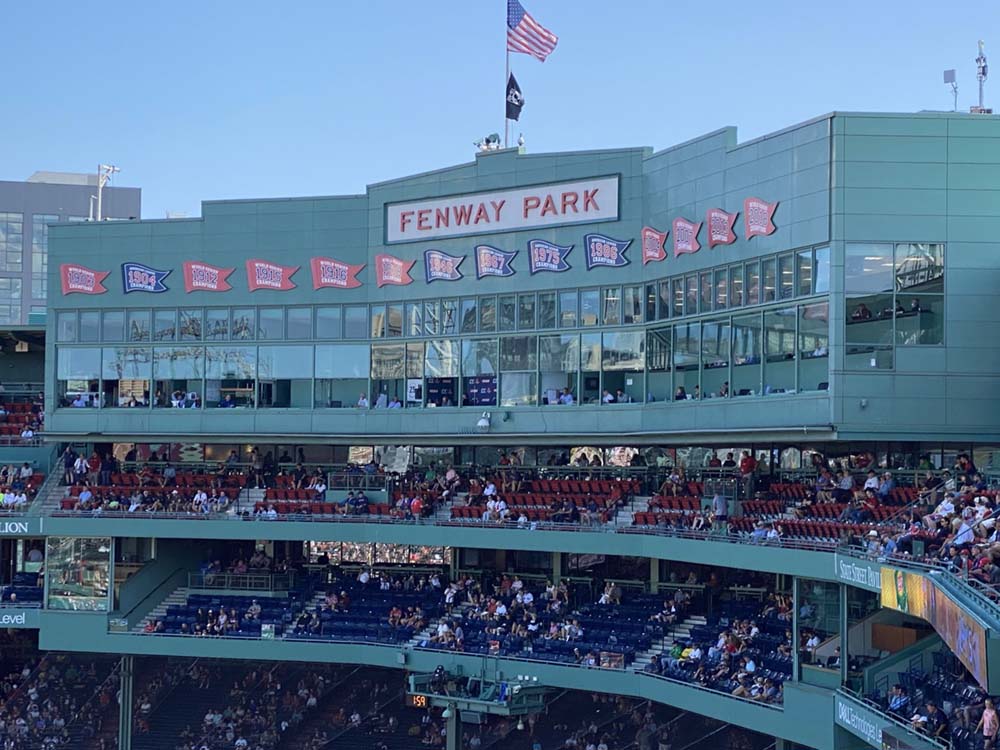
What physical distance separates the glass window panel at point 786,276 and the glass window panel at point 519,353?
8169 mm

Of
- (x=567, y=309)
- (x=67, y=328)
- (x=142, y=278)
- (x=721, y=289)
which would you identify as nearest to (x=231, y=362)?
(x=142, y=278)

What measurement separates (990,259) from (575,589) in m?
13.5

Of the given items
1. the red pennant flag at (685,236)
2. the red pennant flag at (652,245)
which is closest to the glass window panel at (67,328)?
the red pennant flag at (652,245)

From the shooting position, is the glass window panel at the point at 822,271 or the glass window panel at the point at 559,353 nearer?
the glass window panel at the point at 822,271

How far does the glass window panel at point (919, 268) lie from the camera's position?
29.8m

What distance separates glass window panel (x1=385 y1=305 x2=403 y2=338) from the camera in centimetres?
4003

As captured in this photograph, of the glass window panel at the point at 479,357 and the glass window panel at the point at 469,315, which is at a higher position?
the glass window panel at the point at 469,315

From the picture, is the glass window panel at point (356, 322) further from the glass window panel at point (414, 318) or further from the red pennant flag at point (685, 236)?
the red pennant flag at point (685, 236)

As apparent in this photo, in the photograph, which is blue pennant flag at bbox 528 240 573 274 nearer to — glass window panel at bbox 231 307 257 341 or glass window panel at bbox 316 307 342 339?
glass window panel at bbox 316 307 342 339

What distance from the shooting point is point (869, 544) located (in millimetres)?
26141

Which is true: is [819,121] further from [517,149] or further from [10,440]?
[10,440]

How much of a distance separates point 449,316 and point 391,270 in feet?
7.21

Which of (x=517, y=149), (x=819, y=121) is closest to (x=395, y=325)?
(x=517, y=149)

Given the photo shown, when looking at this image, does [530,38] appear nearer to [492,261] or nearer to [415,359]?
[492,261]
